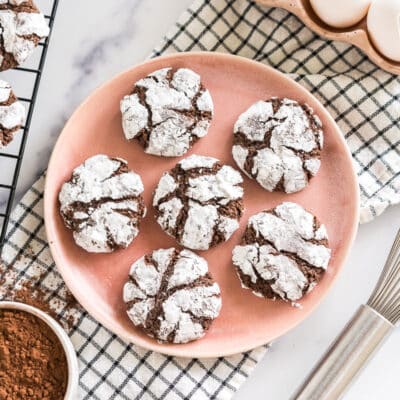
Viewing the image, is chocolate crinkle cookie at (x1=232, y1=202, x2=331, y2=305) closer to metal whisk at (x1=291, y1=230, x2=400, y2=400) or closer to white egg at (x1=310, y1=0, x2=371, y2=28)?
metal whisk at (x1=291, y1=230, x2=400, y2=400)

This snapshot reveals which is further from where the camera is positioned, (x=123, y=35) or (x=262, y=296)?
(x=123, y=35)

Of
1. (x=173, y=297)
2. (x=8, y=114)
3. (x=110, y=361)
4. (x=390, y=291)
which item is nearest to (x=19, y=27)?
(x=8, y=114)

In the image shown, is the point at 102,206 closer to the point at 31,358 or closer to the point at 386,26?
the point at 31,358

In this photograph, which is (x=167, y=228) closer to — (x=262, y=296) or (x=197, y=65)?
(x=262, y=296)

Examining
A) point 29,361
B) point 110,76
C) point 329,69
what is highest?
point 329,69

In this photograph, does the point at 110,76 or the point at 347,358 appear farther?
the point at 110,76

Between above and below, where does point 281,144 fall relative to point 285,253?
above

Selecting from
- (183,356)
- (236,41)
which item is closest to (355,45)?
(236,41)
